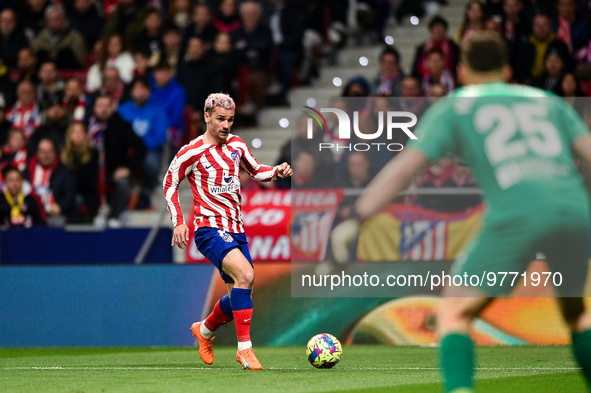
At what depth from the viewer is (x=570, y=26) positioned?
479 inches

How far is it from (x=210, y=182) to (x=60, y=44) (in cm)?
938

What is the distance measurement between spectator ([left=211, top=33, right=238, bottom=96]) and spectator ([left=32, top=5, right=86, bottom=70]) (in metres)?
3.12

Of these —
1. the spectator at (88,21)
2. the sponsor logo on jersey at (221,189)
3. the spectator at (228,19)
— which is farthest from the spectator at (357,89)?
the spectator at (88,21)

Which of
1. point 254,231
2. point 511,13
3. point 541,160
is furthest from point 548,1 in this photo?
point 541,160

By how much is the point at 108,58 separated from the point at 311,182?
18.8 ft

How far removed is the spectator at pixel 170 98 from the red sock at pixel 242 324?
635cm

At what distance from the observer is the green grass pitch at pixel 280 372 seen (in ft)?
19.4

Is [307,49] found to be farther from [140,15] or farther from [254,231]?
[254,231]

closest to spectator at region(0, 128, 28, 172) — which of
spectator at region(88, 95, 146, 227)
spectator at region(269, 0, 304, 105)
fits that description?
spectator at region(88, 95, 146, 227)

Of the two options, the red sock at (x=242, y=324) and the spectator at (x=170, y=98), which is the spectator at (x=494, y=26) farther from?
the red sock at (x=242, y=324)

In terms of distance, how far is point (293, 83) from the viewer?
14.3m

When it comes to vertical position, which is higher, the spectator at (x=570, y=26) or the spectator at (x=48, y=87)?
the spectator at (x=570, y=26)

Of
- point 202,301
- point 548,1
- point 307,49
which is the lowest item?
point 202,301

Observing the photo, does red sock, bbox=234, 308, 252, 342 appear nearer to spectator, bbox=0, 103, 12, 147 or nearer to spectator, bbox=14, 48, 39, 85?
spectator, bbox=0, 103, 12, 147
